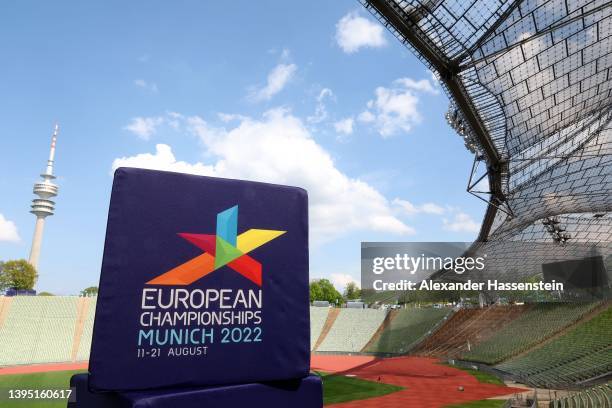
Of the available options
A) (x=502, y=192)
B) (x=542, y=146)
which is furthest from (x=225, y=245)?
(x=502, y=192)

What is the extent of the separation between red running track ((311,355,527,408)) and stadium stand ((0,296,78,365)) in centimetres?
2663

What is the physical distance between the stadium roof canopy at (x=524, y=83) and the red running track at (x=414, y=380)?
1264 centimetres

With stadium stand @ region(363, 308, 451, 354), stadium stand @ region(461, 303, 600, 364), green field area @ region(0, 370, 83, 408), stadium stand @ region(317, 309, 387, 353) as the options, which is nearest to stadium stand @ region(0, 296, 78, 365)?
green field area @ region(0, 370, 83, 408)

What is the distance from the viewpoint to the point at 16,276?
75312mm

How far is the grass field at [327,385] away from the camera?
1014 inches

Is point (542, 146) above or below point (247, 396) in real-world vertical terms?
above

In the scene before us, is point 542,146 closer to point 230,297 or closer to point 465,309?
point 230,297

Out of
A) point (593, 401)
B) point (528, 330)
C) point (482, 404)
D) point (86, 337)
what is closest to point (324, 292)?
point (86, 337)

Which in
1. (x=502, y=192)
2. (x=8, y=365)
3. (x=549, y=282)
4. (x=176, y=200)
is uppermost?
(x=502, y=192)

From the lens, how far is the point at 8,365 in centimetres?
4081

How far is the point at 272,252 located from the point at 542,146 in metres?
26.7

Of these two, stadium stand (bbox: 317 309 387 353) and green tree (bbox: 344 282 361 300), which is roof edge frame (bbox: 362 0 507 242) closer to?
stadium stand (bbox: 317 309 387 353)

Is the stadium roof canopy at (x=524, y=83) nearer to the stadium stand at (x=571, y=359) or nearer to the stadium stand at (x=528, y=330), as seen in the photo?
the stadium stand at (x=571, y=359)

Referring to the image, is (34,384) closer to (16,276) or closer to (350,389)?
(350,389)
